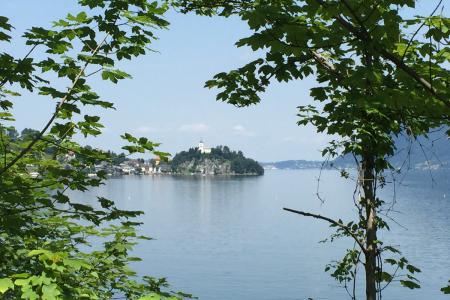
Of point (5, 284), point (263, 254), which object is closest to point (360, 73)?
point (5, 284)

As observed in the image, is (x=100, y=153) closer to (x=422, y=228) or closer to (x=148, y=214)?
(x=422, y=228)

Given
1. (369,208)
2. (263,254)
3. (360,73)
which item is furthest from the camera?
(263,254)

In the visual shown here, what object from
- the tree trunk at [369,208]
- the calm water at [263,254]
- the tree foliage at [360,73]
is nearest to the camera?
the tree foliage at [360,73]

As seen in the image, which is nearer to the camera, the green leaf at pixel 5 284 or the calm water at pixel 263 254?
the green leaf at pixel 5 284

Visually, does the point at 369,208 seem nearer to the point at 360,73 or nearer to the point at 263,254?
the point at 360,73

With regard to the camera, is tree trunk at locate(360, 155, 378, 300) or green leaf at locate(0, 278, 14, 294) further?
tree trunk at locate(360, 155, 378, 300)

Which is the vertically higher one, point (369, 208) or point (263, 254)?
point (369, 208)

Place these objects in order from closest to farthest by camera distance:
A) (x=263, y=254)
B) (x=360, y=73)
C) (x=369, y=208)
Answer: (x=360, y=73) < (x=369, y=208) < (x=263, y=254)

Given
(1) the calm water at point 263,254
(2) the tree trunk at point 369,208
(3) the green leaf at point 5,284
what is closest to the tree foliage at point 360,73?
(2) the tree trunk at point 369,208

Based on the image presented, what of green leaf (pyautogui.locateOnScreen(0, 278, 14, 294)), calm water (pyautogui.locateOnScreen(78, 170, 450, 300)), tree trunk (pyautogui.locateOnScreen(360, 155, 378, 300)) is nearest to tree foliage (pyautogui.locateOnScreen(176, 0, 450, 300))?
tree trunk (pyautogui.locateOnScreen(360, 155, 378, 300))

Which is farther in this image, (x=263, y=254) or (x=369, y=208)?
(x=263, y=254)

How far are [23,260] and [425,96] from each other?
5673mm

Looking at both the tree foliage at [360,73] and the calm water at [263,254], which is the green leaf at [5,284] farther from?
the calm water at [263,254]

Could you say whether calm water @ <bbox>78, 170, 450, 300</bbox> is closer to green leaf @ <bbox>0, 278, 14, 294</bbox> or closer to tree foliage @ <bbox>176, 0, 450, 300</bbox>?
tree foliage @ <bbox>176, 0, 450, 300</bbox>
